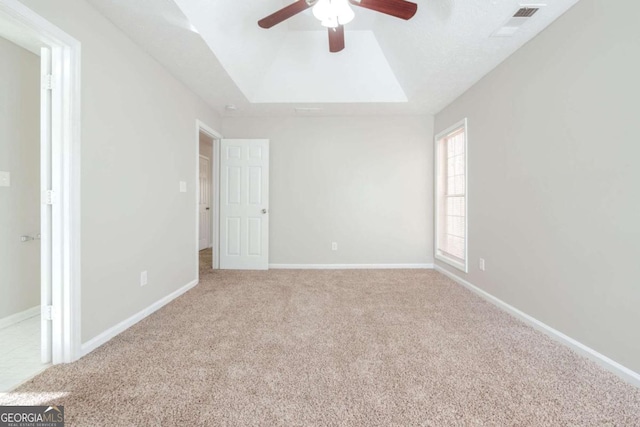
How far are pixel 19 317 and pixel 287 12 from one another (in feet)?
11.3

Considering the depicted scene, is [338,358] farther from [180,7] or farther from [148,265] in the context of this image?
[180,7]

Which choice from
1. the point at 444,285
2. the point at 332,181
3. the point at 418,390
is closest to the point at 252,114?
the point at 332,181

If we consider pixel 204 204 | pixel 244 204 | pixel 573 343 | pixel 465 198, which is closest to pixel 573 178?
pixel 573 343

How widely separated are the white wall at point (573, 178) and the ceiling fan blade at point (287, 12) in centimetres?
194

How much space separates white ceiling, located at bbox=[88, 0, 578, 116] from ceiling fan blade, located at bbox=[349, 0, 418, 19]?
1.69 feet

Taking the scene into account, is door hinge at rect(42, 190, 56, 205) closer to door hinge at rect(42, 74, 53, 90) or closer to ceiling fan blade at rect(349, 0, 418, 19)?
door hinge at rect(42, 74, 53, 90)

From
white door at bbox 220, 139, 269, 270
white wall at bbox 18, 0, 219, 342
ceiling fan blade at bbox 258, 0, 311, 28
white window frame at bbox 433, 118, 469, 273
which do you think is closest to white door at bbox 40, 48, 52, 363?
white wall at bbox 18, 0, 219, 342

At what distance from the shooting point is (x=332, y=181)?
14.9 ft

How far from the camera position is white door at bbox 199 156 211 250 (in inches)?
258

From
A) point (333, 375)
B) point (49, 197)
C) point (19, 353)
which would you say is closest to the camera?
point (333, 375)

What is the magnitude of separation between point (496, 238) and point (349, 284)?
1748 millimetres

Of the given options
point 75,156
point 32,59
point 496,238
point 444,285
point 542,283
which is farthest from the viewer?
point 444,285

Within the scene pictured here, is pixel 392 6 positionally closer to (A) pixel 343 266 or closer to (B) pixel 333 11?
(B) pixel 333 11

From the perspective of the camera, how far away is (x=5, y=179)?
95.1 inches
